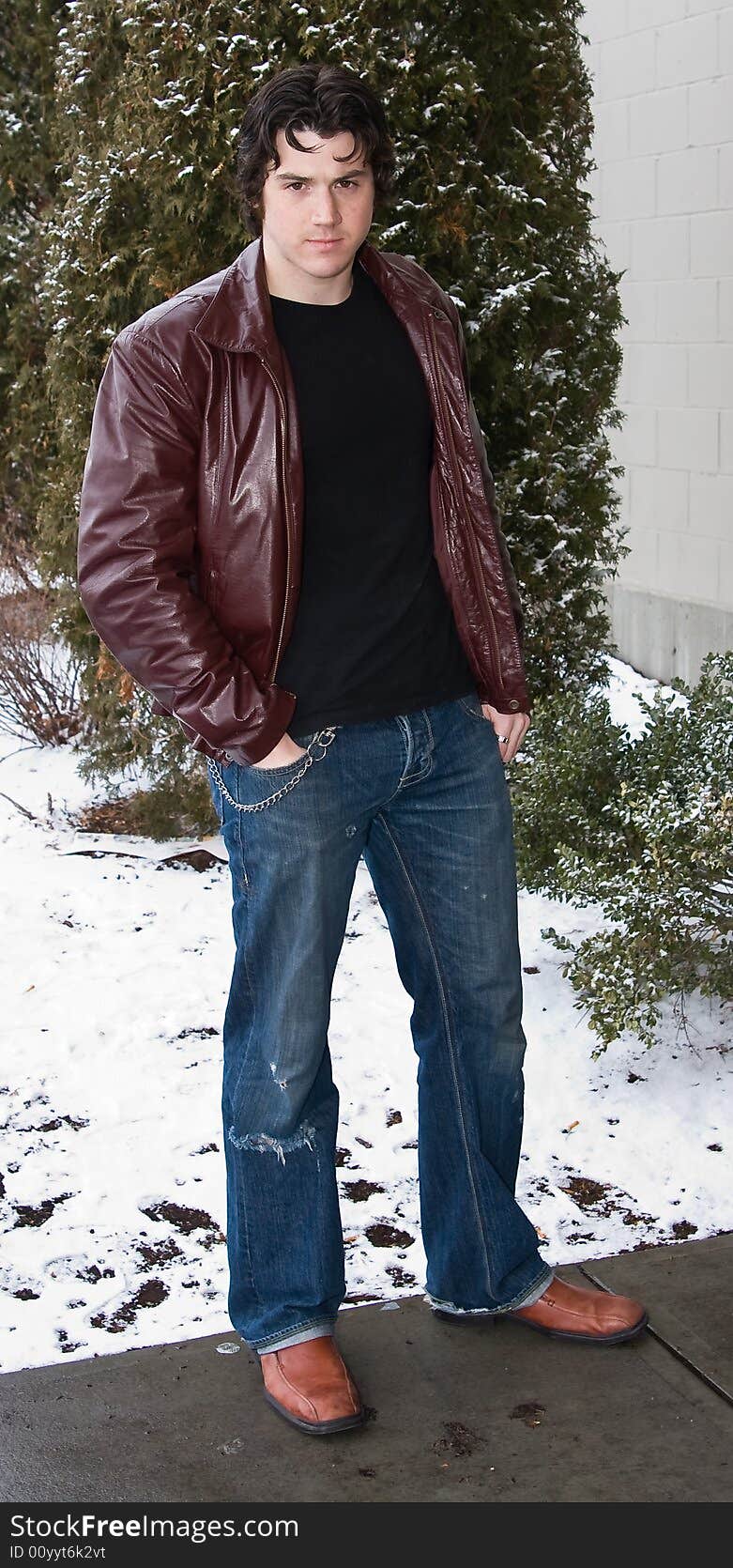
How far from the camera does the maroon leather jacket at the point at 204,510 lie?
220 cm

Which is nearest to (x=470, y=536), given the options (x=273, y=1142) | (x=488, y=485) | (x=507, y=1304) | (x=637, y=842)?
(x=488, y=485)

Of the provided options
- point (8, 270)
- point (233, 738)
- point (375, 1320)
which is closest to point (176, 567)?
point (233, 738)

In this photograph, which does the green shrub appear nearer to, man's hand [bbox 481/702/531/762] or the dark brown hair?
man's hand [bbox 481/702/531/762]

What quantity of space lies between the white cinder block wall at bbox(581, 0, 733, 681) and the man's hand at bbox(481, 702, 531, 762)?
13.9 feet

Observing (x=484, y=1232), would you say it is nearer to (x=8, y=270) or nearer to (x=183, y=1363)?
(x=183, y=1363)

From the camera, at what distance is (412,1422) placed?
95.5 inches

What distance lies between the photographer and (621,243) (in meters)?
7.27

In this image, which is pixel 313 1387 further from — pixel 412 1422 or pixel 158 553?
pixel 158 553

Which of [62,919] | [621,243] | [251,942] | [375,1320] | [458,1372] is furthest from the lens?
[621,243]

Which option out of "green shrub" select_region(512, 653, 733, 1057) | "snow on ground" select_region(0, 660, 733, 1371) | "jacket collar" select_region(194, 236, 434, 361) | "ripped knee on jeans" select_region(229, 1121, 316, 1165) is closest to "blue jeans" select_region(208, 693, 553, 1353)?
"ripped knee on jeans" select_region(229, 1121, 316, 1165)

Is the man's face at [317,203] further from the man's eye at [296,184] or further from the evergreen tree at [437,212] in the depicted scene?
the evergreen tree at [437,212]

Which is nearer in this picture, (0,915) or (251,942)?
(251,942)

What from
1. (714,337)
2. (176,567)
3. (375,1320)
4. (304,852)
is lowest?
(375,1320)

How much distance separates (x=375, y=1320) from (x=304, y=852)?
37.0 inches
